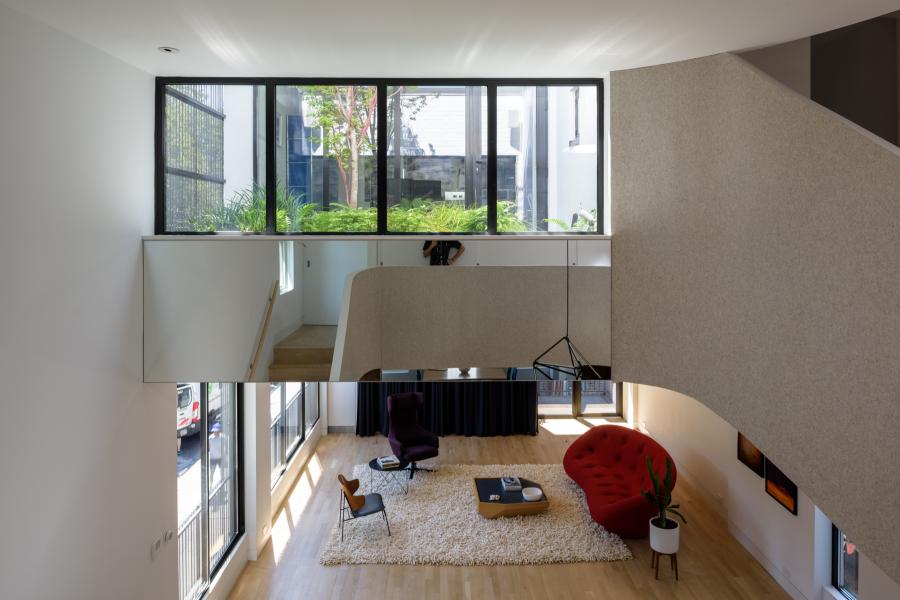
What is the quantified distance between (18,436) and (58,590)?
0.90m

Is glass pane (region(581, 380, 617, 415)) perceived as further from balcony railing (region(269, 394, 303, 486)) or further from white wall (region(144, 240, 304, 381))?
white wall (region(144, 240, 304, 381))

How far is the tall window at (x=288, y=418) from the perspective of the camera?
8.06 meters

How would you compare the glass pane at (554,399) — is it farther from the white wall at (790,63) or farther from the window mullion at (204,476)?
the white wall at (790,63)

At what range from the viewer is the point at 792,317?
347cm

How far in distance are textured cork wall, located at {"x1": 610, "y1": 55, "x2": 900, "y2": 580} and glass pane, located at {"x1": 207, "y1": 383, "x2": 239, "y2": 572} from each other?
370 cm

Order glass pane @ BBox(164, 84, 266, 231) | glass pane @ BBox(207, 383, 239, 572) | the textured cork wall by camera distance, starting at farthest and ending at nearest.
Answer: glass pane @ BBox(207, 383, 239, 572), glass pane @ BBox(164, 84, 266, 231), the textured cork wall

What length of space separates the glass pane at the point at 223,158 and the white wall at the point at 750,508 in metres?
5.65

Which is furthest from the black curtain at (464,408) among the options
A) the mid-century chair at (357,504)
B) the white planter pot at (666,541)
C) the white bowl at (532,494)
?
the white planter pot at (666,541)

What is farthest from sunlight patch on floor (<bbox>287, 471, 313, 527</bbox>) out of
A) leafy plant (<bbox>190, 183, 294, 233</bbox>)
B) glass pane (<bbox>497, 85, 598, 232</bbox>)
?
glass pane (<bbox>497, 85, 598, 232</bbox>)

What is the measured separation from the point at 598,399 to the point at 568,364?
829 centimetres

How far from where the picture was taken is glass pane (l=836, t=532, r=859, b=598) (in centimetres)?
538

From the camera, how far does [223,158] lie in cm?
477

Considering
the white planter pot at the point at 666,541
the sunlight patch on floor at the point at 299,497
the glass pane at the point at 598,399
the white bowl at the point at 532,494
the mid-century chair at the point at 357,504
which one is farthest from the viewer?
the glass pane at the point at 598,399

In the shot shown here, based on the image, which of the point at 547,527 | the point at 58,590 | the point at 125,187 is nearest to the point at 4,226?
the point at 125,187
